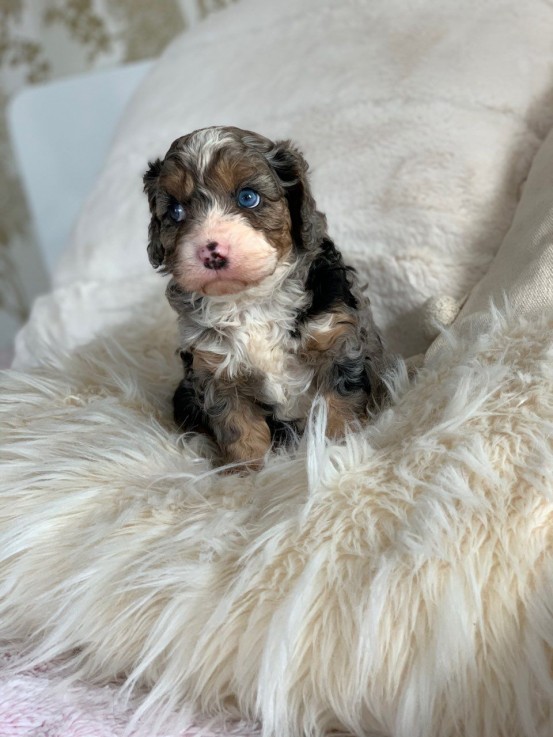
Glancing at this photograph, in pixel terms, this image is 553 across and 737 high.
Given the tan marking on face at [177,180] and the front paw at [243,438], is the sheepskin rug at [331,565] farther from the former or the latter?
the tan marking on face at [177,180]

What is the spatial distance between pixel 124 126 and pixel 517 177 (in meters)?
1.18

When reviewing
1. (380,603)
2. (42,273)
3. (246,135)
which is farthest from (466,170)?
(42,273)

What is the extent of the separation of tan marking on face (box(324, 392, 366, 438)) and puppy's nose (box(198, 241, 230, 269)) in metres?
0.29

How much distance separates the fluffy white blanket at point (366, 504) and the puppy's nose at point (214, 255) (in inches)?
10.3

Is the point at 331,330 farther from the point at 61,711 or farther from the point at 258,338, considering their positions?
the point at 61,711

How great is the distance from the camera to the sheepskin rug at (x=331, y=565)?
0.84 meters

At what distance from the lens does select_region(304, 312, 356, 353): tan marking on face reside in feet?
4.02

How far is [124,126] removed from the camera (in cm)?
228

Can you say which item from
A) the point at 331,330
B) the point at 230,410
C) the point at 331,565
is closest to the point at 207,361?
the point at 230,410

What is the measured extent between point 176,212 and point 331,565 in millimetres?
554

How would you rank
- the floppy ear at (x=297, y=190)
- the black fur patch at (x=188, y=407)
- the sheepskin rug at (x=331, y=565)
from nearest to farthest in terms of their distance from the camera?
1. the sheepskin rug at (x=331, y=565)
2. the floppy ear at (x=297, y=190)
3. the black fur patch at (x=188, y=407)

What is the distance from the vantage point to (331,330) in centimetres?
123

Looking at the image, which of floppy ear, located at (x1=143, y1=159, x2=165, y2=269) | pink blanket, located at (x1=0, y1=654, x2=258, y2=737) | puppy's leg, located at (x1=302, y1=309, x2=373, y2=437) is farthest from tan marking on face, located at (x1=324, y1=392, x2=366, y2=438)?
pink blanket, located at (x1=0, y1=654, x2=258, y2=737)

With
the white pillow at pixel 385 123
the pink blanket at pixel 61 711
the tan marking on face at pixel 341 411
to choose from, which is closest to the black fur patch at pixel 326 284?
the tan marking on face at pixel 341 411
